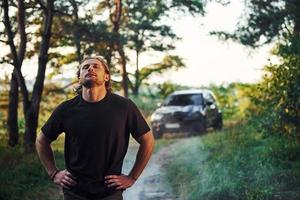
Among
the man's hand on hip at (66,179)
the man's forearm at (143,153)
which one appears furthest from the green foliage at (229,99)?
the man's hand on hip at (66,179)

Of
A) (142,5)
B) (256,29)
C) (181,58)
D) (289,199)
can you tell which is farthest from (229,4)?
(181,58)

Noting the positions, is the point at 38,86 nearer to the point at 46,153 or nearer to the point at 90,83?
the point at 46,153

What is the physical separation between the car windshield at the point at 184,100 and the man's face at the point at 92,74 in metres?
17.6

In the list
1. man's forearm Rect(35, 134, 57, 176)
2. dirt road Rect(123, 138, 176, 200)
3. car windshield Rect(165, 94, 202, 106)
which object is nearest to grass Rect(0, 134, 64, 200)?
dirt road Rect(123, 138, 176, 200)

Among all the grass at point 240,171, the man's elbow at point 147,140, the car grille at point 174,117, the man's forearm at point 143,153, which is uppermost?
the man's elbow at point 147,140

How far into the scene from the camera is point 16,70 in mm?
15086

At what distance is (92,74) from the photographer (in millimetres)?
4211

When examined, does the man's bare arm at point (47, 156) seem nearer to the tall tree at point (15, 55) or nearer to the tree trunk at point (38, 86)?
the tall tree at point (15, 55)

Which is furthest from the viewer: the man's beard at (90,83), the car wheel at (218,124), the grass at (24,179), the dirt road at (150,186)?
the car wheel at (218,124)

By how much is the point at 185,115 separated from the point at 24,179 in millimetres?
10737

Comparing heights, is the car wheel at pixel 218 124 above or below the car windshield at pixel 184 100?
below

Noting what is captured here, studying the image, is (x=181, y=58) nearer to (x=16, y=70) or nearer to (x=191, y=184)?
(x=16, y=70)

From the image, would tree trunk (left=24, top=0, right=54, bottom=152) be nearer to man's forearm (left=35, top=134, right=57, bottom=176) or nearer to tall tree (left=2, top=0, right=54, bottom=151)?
tall tree (left=2, top=0, right=54, bottom=151)

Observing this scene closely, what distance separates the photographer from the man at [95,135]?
407 cm
